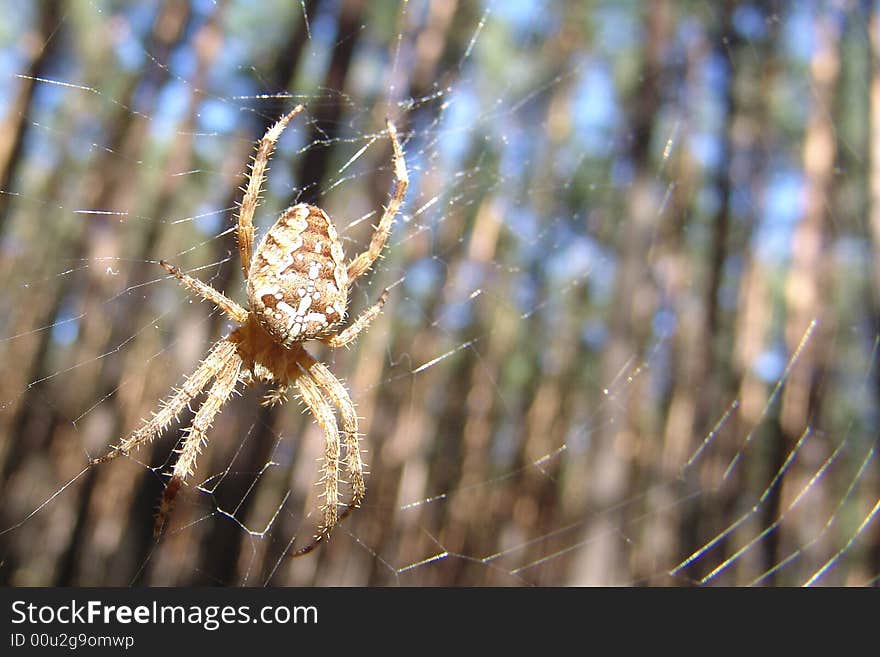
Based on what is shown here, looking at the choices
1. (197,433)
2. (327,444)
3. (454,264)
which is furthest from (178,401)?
(454,264)

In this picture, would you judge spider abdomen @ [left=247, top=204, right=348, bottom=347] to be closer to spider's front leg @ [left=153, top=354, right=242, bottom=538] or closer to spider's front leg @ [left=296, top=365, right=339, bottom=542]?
spider's front leg @ [left=153, top=354, right=242, bottom=538]

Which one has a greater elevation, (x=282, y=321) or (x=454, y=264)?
(x=454, y=264)

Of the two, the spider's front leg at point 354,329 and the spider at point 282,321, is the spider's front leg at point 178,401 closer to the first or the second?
the spider at point 282,321

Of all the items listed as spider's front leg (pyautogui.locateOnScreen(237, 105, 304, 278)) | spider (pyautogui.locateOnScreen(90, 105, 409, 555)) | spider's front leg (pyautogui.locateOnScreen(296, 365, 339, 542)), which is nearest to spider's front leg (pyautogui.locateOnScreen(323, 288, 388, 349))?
spider (pyautogui.locateOnScreen(90, 105, 409, 555))

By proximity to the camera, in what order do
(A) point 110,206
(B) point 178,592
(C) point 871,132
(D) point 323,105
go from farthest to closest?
(C) point 871,132 → (A) point 110,206 → (D) point 323,105 → (B) point 178,592

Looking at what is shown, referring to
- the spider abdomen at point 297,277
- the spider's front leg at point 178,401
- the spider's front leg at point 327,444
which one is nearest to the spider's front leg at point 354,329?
the spider abdomen at point 297,277

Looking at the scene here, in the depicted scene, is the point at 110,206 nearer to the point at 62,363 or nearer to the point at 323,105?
the point at 323,105

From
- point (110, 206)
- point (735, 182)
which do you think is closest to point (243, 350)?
point (110, 206)

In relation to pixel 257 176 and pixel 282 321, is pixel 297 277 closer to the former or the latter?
pixel 282 321
